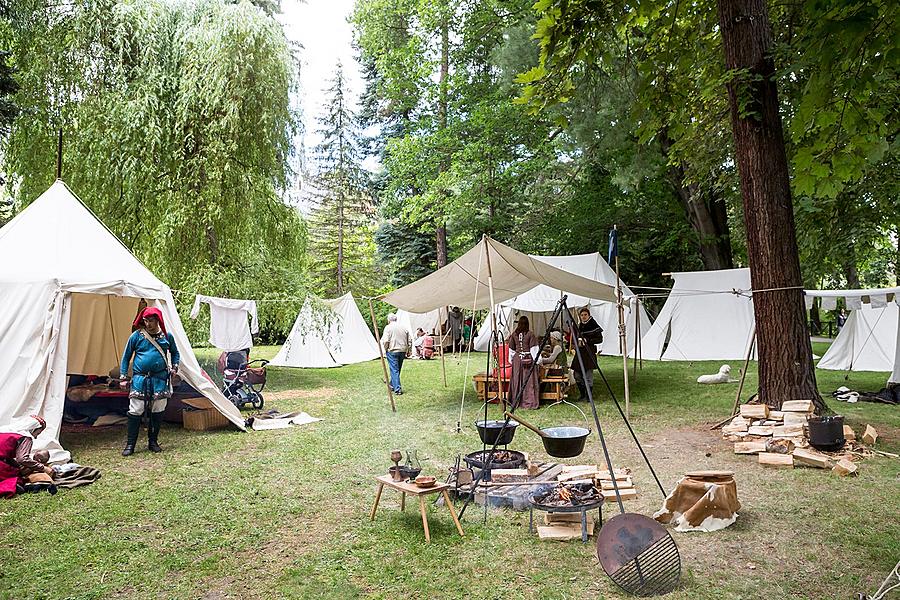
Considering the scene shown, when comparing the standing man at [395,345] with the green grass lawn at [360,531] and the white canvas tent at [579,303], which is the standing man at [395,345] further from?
the green grass lawn at [360,531]

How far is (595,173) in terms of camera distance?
15484mm

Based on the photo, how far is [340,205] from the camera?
87.4 ft

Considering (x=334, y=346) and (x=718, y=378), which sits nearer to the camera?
(x=718, y=378)

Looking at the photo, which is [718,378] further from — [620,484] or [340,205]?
[340,205]

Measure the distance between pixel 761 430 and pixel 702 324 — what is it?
7720mm

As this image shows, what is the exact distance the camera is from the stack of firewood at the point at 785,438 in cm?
504

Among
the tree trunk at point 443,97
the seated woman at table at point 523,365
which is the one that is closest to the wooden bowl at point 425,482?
the seated woman at table at point 523,365

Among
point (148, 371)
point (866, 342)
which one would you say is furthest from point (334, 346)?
point (866, 342)

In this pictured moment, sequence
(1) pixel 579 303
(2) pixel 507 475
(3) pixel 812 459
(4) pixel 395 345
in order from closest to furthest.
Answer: (2) pixel 507 475 < (3) pixel 812 459 < (4) pixel 395 345 < (1) pixel 579 303

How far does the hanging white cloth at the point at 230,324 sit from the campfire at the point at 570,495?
20.8 feet

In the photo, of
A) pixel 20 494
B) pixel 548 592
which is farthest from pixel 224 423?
pixel 548 592

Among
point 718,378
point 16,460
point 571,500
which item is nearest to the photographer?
point 571,500

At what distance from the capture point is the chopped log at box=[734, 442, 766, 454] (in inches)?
215

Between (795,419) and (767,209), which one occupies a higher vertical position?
(767,209)
